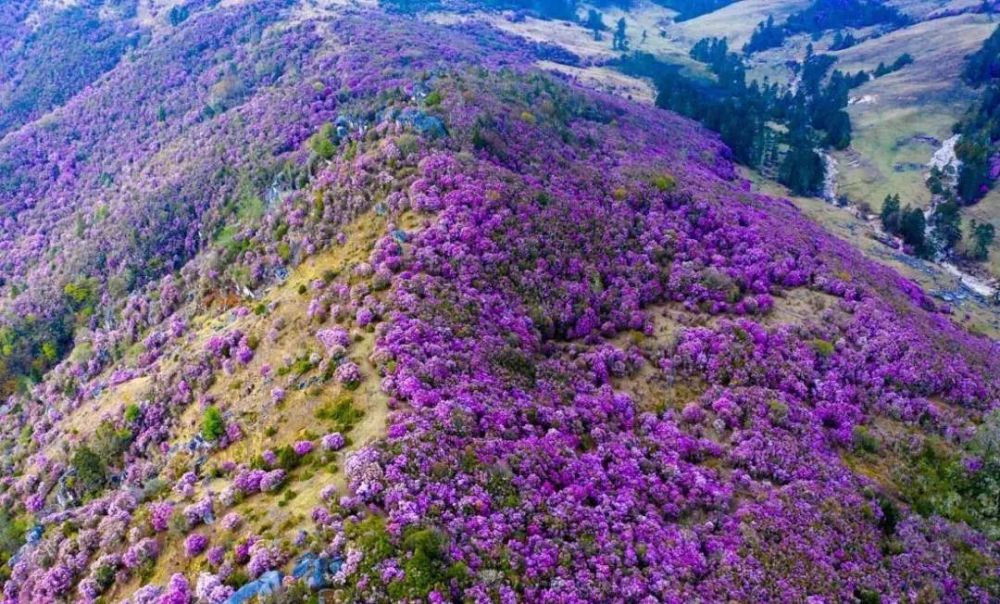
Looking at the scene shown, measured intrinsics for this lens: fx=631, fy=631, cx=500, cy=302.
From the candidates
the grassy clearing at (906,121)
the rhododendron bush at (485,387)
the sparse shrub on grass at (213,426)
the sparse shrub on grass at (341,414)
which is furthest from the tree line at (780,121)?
the sparse shrub on grass at (213,426)

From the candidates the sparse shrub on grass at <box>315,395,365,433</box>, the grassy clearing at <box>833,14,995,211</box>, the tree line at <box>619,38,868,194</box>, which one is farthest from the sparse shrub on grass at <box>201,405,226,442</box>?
the grassy clearing at <box>833,14,995,211</box>

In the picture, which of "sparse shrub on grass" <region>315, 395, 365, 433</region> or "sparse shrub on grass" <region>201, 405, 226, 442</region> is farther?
"sparse shrub on grass" <region>201, 405, 226, 442</region>

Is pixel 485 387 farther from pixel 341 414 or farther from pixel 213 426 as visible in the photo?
pixel 213 426

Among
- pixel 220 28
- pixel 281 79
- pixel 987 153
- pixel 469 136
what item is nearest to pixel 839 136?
pixel 987 153

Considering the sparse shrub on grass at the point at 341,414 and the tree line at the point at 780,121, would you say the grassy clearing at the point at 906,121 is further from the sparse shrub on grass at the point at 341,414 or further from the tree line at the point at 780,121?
the sparse shrub on grass at the point at 341,414

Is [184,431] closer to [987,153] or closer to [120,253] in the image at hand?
[120,253]

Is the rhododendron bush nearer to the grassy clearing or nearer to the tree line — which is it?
the tree line

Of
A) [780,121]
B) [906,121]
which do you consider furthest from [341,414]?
[906,121]

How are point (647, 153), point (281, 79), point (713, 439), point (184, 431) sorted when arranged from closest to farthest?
point (713, 439)
point (184, 431)
point (647, 153)
point (281, 79)

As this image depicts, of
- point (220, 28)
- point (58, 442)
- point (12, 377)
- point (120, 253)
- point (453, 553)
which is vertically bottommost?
point (12, 377)
